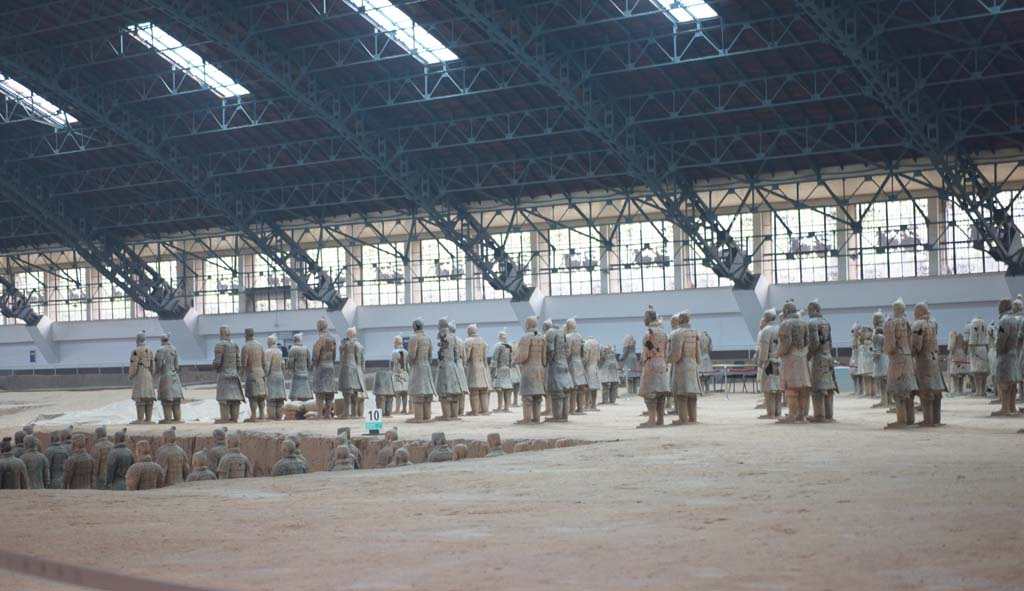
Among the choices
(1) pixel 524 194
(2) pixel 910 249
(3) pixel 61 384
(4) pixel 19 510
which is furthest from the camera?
(3) pixel 61 384

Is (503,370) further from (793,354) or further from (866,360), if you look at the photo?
(793,354)

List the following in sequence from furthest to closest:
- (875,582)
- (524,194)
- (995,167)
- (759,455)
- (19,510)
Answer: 1. (524,194)
2. (995,167)
3. (759,455)
4. (19,510)
5. (875,582)

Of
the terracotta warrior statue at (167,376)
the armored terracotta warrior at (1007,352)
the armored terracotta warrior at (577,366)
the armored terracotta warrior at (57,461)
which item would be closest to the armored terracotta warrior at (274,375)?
the terracotta warrior statue at (167,376)

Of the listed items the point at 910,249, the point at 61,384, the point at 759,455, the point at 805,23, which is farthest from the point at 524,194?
the point at 759,455

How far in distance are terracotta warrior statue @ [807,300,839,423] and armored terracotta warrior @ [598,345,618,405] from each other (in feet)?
40.0

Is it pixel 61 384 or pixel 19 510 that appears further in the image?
pixel 61 384

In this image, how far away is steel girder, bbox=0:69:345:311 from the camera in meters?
35.3

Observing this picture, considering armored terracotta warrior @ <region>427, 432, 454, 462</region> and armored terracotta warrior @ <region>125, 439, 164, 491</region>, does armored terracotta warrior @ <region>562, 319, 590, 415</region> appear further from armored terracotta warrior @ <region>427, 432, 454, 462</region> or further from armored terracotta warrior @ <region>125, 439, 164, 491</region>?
armored terracotta warrior @ <region>125, 439, 164, 491</region>

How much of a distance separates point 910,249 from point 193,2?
22.8 metres

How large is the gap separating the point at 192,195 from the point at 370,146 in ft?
35.0

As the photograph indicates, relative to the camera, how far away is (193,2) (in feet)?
99.5

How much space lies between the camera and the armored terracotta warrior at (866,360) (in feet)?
91.4

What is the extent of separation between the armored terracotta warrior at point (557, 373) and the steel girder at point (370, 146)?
14427mm

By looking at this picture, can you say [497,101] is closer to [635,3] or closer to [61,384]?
[635,3]
